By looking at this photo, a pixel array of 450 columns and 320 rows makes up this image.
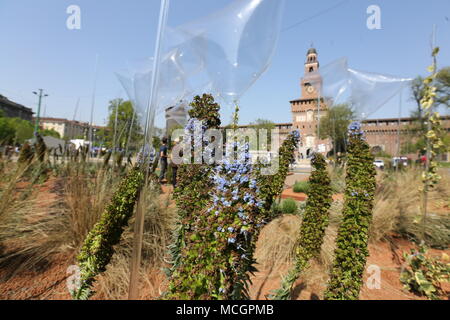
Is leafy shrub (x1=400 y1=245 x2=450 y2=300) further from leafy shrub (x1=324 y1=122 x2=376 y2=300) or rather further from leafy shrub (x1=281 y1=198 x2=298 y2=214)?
leafy shrub (x1=281 y1=198 x2=298 y2=214)

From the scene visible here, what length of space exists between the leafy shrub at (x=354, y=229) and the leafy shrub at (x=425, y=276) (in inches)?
41.8

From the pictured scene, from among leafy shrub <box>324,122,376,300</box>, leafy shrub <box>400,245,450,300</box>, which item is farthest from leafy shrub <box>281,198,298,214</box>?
leafy shrub <box>324,122,376,300</box>

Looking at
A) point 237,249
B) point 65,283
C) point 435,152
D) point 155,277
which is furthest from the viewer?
point 435,152

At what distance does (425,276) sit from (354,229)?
140 centimetres

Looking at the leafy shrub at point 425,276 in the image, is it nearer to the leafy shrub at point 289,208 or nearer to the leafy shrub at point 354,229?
the leafy shrub at point 354,229

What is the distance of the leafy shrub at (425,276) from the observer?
2.16 metres

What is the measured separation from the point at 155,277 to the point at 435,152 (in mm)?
3289

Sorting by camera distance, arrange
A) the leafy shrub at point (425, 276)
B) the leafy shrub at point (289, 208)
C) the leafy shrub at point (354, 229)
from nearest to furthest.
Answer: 1. the leafy shrub at point (354, 229)
2. the leafy shrub at point (425, 276)
3. the leafy shrub at point (289, 208)

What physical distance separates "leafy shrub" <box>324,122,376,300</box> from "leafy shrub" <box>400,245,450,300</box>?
3.48ft

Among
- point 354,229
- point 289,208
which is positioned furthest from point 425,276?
point 289,208

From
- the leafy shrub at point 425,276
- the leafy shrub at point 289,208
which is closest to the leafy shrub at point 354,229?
the leafy shrub at point 425,276

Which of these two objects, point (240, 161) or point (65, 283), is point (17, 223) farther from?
point (240, 161)
